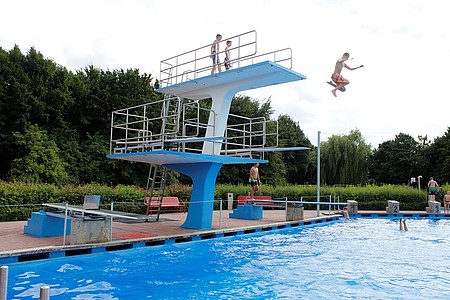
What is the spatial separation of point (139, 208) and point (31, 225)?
24.1 ft

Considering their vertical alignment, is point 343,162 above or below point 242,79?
below

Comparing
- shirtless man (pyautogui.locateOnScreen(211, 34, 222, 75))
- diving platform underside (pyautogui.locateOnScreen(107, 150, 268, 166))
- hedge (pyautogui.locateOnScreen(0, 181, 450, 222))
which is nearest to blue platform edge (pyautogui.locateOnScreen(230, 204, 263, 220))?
diving platform underside (pyautogui.locateOnScreen(107, 150, 268, 166))

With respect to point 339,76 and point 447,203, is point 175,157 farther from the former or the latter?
point 447,203

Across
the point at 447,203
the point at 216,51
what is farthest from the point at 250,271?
the point at 447,203

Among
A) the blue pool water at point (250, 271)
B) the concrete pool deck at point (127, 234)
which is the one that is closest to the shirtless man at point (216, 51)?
the concrete pool deck at point (127, 234)

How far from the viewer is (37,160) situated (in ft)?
72.1

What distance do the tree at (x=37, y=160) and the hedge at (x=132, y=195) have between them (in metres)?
4.76

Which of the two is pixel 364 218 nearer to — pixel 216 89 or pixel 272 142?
pixel 216 89

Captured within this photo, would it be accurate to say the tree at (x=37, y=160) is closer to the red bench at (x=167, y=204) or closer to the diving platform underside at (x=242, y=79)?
the red bench at (x=167, y=204)

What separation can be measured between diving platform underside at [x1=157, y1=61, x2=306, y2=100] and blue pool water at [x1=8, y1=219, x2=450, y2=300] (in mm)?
4852

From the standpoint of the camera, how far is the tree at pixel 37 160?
21.2 metres

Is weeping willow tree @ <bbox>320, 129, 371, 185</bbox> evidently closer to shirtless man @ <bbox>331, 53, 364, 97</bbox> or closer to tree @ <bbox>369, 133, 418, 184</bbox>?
tree @ <bbox>369, 133, 418, 184</bbox>

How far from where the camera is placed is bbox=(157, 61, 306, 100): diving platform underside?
11.6 metres

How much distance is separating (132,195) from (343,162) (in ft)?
99.2
